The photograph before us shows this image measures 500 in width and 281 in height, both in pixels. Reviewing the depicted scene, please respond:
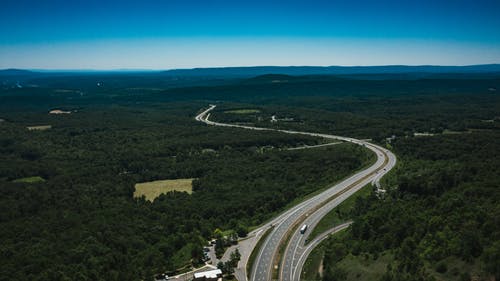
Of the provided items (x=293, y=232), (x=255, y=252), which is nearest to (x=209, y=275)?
(x=255, y=252)

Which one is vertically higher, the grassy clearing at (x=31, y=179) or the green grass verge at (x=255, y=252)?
the green grass verge at (x=255, y=252)

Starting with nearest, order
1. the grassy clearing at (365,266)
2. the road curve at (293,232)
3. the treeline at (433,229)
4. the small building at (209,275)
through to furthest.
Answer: the treeline at (433,229)
the grassy clearing at (365,266)
the small building at (209,275)
the road curve at (293,232)

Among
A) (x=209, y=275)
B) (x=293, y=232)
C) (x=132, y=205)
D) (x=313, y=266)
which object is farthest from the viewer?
(x=132, y=205)

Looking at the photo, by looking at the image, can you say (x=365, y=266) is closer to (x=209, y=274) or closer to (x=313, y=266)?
(x=313, y=266)

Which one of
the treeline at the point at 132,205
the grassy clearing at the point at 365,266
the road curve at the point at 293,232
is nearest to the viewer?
the grassy clearing at the point at 365,266

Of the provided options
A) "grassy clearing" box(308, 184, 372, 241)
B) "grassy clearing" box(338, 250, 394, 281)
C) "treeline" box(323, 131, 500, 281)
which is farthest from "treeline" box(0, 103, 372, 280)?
"grassy clearing" box(338, 250, 394, 281)

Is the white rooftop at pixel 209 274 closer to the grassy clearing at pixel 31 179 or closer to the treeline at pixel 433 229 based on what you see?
the treeline at pixel 433 229

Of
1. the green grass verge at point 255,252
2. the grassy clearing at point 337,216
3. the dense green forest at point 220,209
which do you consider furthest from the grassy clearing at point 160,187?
the grassy clearing at point 337,216
